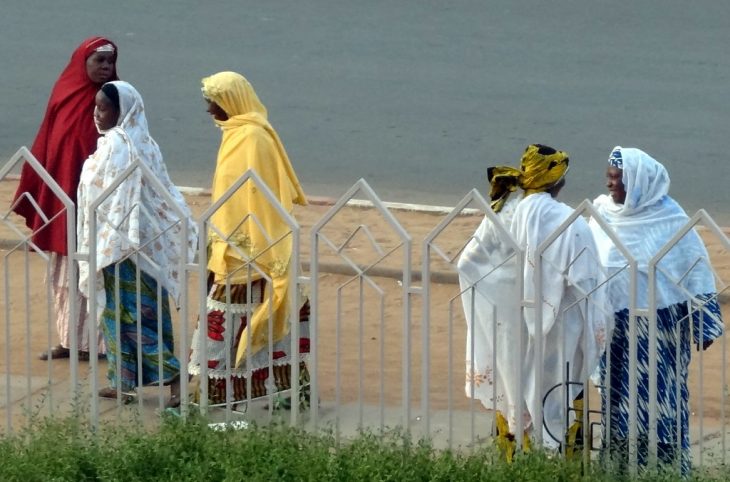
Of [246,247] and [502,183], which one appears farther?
[246,247]

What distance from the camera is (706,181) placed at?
11.1 metres

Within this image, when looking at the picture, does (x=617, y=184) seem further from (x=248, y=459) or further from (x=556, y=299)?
(x=248, y=459)

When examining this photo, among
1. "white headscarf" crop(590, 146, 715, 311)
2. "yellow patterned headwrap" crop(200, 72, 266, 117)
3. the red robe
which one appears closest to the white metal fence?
"white headscarf" crop(590, 146, 715, 311)

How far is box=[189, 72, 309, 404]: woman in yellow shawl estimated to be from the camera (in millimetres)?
6918

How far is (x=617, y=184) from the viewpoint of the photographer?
20.0 feet

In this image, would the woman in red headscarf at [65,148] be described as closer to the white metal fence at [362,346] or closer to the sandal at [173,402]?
the white metal fence at [362,346]

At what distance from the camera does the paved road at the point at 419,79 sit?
38.7 ft

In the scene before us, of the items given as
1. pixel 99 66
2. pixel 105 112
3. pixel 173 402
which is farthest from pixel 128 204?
pixel 99 66

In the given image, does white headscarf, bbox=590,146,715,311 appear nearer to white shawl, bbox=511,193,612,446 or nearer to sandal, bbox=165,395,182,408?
white shawl, bbox=511,193,612,446

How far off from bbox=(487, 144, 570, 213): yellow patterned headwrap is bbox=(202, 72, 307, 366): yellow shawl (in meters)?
1.26

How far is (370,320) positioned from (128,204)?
6.29ft

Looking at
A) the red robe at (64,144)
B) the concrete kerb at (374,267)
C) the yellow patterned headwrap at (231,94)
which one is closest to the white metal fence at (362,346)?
the concrete kerb at (374,267)

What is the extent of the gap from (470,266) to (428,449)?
752 mm

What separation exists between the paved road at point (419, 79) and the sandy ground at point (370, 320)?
1.19 meters
